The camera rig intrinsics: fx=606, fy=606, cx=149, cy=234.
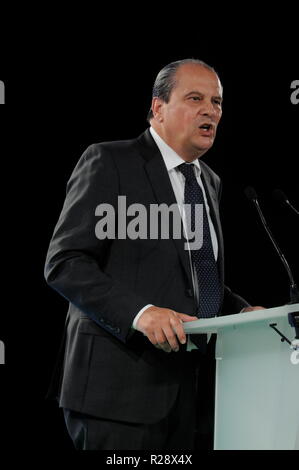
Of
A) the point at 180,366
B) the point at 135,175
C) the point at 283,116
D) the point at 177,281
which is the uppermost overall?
the point at 283,116

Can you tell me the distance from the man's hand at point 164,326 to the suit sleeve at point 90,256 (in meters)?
0.05

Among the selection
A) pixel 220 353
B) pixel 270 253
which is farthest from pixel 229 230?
pixel 220 353

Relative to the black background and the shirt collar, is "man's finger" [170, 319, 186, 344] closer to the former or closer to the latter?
the shirt collar

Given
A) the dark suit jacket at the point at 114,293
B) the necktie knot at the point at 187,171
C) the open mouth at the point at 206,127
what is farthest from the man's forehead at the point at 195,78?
the dark suit jacket at the point at 114,293

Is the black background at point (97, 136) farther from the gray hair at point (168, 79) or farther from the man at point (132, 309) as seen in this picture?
the man at point (132, 309)

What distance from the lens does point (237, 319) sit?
4.60 feet

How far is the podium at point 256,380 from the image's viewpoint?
1.38 metres

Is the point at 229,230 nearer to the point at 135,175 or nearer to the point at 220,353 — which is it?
the point at 135,175

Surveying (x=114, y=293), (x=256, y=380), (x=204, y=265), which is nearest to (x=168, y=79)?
(x=204, y=265)

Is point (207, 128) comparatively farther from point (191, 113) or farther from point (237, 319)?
point (237, 319)

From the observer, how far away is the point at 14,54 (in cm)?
313

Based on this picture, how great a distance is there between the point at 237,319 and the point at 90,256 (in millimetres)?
564

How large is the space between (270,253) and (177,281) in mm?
1871

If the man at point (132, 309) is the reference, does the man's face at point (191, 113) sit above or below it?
above
